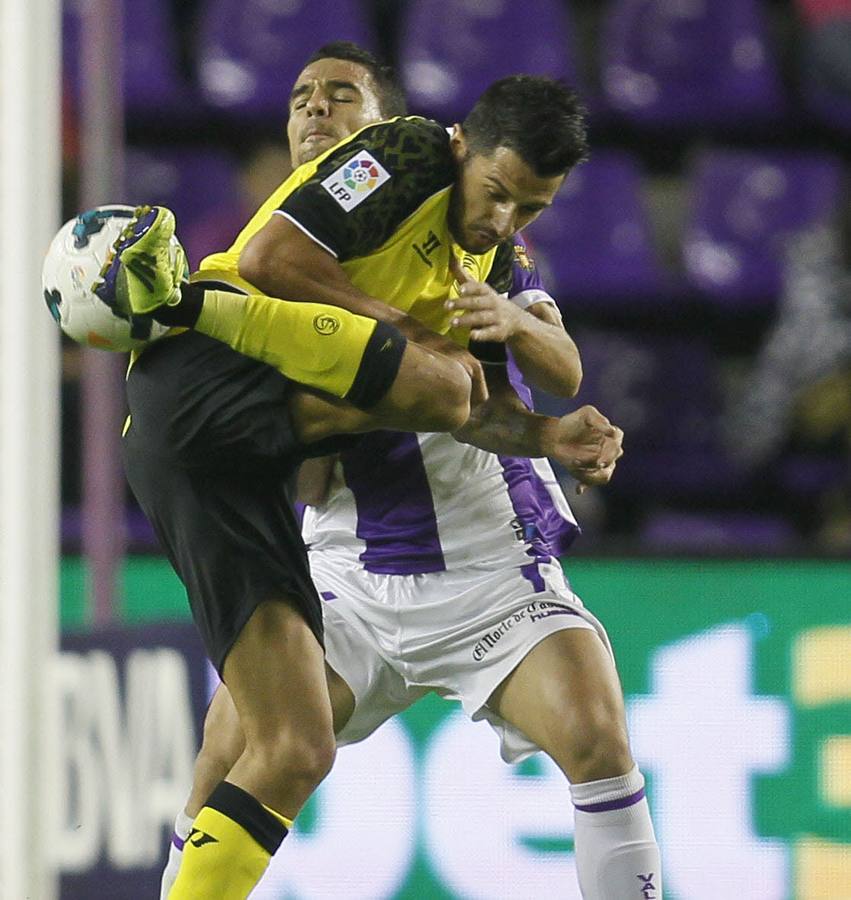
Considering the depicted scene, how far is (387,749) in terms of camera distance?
3814 millimetres

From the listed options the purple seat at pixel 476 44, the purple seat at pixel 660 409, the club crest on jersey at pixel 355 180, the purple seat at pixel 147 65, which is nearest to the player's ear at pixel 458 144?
the club crest on jersey at pixel 355 180

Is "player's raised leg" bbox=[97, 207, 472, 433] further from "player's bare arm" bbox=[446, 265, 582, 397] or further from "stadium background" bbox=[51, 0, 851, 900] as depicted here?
"stadium background" bbox=[51, 0, 851, 900]

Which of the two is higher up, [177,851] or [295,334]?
[295,334]

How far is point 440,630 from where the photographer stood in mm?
2896

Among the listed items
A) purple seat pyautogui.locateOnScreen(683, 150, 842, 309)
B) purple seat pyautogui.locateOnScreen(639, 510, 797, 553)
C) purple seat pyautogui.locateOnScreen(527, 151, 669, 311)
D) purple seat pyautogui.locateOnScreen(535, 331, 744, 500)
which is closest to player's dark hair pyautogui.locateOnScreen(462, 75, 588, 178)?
purple seat pyautogui.locateOnScreen(639, 510, 797, 553)

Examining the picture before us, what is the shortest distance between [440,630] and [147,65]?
3.31 m

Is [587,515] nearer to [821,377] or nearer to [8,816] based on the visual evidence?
[821,377]

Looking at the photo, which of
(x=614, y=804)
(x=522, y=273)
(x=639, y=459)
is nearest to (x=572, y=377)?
(x=522, y=273)

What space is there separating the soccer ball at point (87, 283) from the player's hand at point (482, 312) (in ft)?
1.28

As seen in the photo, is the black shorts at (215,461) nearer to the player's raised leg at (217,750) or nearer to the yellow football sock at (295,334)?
the yellow football sock at (295,334)

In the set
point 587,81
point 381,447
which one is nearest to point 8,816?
point 381,447

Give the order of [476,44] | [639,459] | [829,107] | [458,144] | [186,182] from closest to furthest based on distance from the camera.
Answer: [458,144], [639,459], [186,182], [829,107], [476,44]

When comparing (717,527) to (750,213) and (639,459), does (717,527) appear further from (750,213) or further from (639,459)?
(750,213)

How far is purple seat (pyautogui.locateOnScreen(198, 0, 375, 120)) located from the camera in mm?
5734
